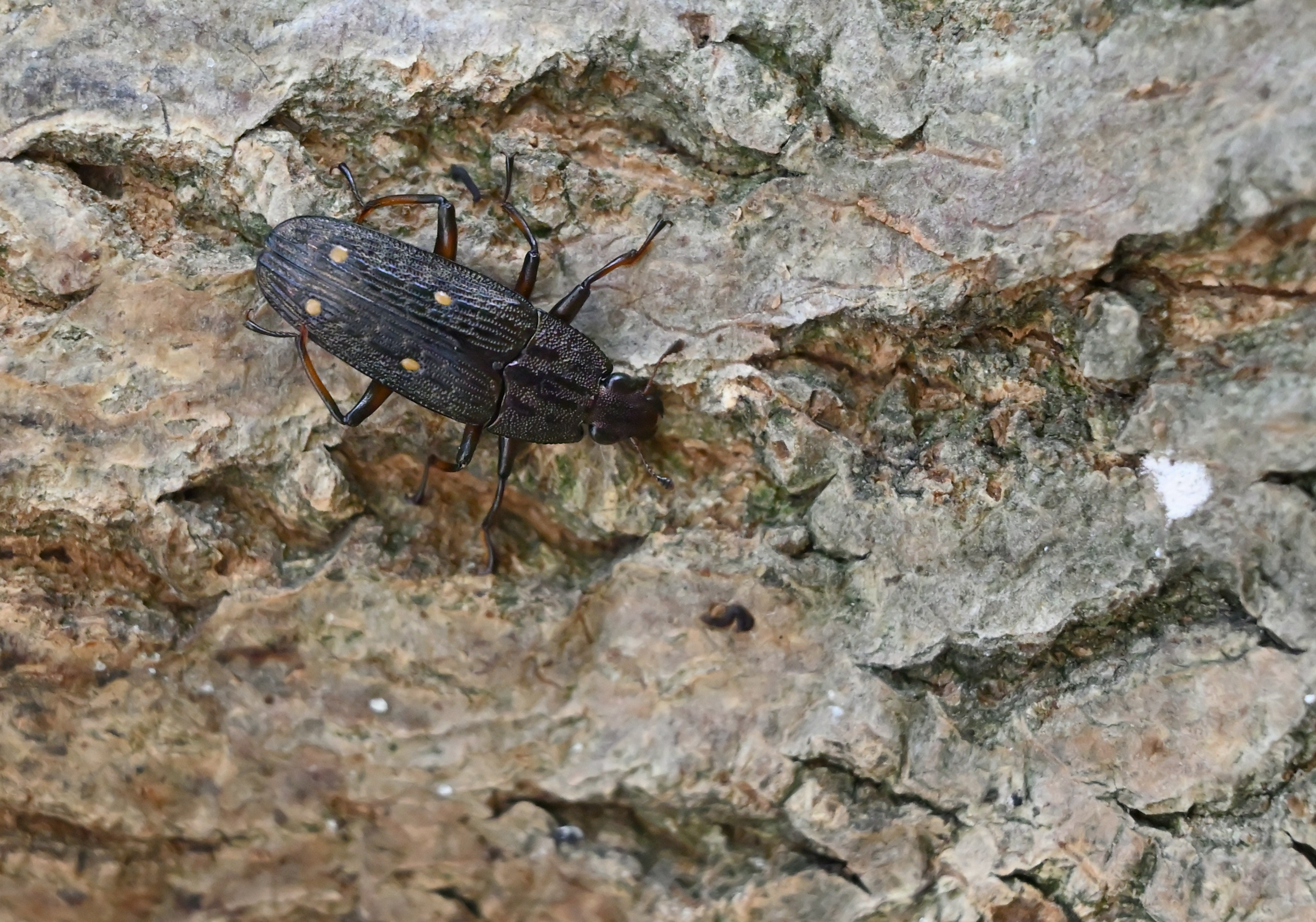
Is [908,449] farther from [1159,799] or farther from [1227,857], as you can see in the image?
[1227,857]

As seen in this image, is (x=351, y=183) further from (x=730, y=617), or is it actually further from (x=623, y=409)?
(x=730, y=617)

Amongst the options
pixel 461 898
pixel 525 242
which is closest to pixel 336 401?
pixel 525 242

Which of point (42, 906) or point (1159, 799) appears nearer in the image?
point (1159, 799)

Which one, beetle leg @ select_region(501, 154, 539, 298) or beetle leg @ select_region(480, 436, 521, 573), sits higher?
beetle leg @ select_region(501, 154, 539, 298)

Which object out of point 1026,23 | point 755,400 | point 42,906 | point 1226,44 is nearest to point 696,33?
point 1026,23

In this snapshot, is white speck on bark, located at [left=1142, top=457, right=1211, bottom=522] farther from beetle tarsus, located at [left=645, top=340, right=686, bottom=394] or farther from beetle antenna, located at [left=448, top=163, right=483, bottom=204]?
beetle antenna, located at [left=448, top=163, right=483, bottom=204]

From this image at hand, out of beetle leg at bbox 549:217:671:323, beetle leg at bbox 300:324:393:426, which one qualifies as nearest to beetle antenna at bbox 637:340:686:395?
beetle leg at bbox 549:217:671:323

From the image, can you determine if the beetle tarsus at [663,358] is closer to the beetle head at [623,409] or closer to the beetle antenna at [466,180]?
the beetle head at [623,409]

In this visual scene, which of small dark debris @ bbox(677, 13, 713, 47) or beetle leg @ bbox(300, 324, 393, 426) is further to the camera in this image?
beetle leg @ bbox(300, 324, 393, 426)
